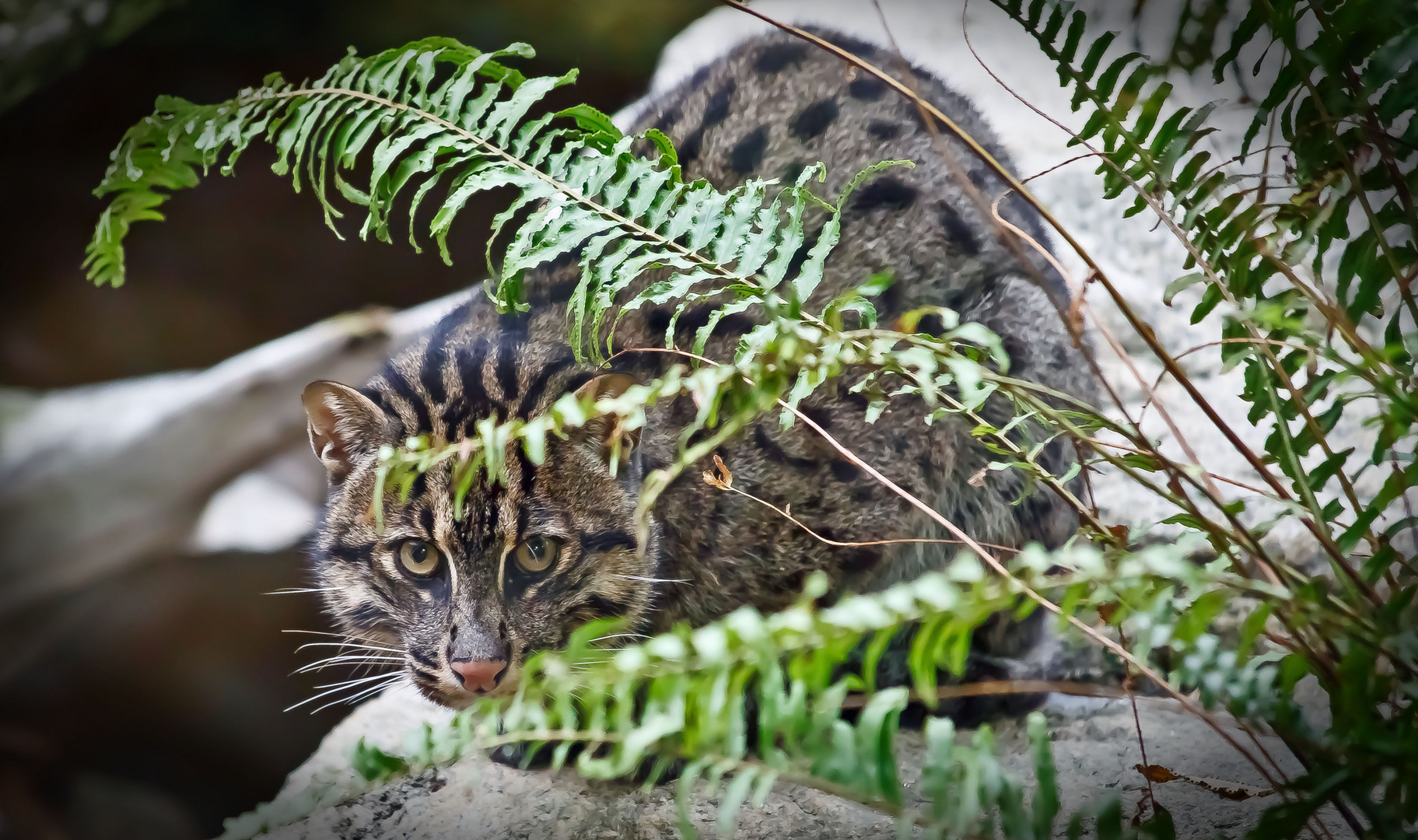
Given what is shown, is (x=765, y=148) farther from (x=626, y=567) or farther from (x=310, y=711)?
(x=310, y=711)

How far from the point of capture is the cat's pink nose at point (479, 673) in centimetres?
181

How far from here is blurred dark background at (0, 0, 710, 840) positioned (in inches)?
82.4

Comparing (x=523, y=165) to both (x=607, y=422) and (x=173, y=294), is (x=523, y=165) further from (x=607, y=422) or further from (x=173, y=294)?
(x=173, y=294)

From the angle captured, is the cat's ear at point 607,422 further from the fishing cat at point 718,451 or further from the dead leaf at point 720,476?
the dead leaf at point 720,476

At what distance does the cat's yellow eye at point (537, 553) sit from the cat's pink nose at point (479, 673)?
194mm

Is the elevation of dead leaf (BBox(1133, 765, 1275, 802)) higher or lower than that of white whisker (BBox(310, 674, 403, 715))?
lower

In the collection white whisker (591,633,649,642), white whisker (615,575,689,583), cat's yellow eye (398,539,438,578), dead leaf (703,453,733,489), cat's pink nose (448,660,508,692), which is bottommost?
cat's pink nose (448,660,508,692)

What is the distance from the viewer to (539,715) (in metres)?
1.02

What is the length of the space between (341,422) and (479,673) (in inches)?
21.7

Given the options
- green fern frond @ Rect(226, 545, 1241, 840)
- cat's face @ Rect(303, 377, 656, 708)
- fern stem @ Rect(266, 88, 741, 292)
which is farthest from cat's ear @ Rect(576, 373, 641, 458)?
green fern frond @ Rect(226, 545, 1241, 840)

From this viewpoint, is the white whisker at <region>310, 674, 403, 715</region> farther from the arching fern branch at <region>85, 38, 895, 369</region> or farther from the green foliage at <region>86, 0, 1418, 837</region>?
the arching fern branch at <region>85, 38, 895, 369</region>

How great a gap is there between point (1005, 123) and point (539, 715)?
89.2 inches

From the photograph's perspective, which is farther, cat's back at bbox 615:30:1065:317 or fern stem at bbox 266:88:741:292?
cat's back at bbox 615:30:1065:317

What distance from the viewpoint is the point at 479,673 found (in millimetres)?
1812
